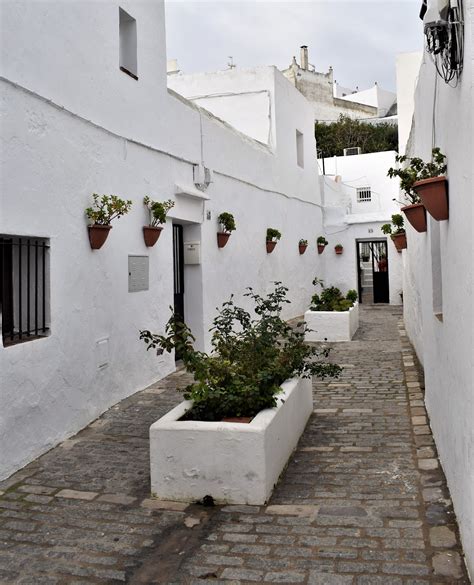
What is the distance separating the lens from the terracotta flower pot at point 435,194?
3639 millimetres

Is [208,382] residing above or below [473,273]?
below

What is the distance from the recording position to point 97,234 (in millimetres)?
5949

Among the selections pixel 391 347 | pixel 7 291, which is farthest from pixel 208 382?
pixel 391 347

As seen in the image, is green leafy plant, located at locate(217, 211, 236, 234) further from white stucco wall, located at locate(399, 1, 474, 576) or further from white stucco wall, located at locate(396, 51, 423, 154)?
white stucco wall, located at locate(396, 51, 423, 154)

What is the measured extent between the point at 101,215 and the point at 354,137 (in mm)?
28402

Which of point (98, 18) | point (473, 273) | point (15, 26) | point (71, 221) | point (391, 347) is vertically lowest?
point (391, 347)

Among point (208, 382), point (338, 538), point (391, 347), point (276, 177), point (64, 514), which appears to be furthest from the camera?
point (276, 177)

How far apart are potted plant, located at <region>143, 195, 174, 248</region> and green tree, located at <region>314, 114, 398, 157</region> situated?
25.3 m

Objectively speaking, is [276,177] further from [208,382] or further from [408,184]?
[208,382]

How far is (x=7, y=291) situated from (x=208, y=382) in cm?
221

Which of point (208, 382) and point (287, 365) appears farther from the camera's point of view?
point (287, 365)

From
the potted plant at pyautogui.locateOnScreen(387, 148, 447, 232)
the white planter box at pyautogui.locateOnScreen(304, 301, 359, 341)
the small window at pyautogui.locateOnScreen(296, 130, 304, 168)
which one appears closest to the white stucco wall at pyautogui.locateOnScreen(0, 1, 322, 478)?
the white planter box at pyautogui.locateOnScreen(304, 301, 359, 341)

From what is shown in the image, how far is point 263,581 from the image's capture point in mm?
3016

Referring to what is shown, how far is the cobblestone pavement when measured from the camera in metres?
3.13
